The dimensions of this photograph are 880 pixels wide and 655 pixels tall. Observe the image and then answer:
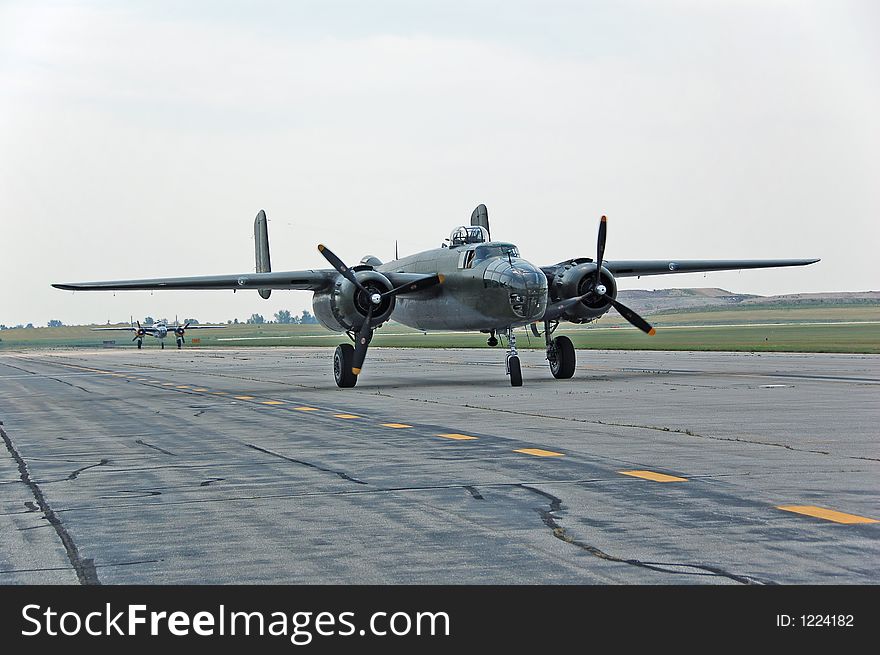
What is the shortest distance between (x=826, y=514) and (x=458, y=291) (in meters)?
21.8

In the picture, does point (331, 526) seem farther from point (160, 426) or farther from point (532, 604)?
point (160, 426)

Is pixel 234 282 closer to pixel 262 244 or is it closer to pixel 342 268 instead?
pixel 342 268

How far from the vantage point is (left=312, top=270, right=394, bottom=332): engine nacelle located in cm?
3034

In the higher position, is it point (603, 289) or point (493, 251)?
point (493, 251)

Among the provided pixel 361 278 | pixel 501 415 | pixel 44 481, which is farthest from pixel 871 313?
pixel 44 481

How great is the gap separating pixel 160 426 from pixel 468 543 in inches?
467

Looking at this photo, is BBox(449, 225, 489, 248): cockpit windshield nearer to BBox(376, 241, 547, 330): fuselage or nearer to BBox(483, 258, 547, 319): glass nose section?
BBox(376, 241, 547, 330): fuselage

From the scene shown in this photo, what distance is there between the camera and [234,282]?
32562 mm

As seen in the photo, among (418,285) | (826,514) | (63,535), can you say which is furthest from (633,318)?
(63,535)

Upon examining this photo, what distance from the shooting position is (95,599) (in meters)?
6.40

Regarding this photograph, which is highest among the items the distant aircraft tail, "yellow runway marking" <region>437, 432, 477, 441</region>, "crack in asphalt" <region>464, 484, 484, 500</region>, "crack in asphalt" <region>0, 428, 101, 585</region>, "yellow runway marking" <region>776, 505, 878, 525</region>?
the distant aircraft tail

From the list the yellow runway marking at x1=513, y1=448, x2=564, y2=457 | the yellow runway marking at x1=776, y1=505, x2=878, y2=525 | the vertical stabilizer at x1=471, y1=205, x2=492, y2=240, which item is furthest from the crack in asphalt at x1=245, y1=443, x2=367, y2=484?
the vertical stabilizer at x1=471, y1=205, x2=492, y2=240

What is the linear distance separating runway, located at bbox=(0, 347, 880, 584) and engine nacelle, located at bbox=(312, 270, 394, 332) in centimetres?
779

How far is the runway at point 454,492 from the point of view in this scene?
283 inches
